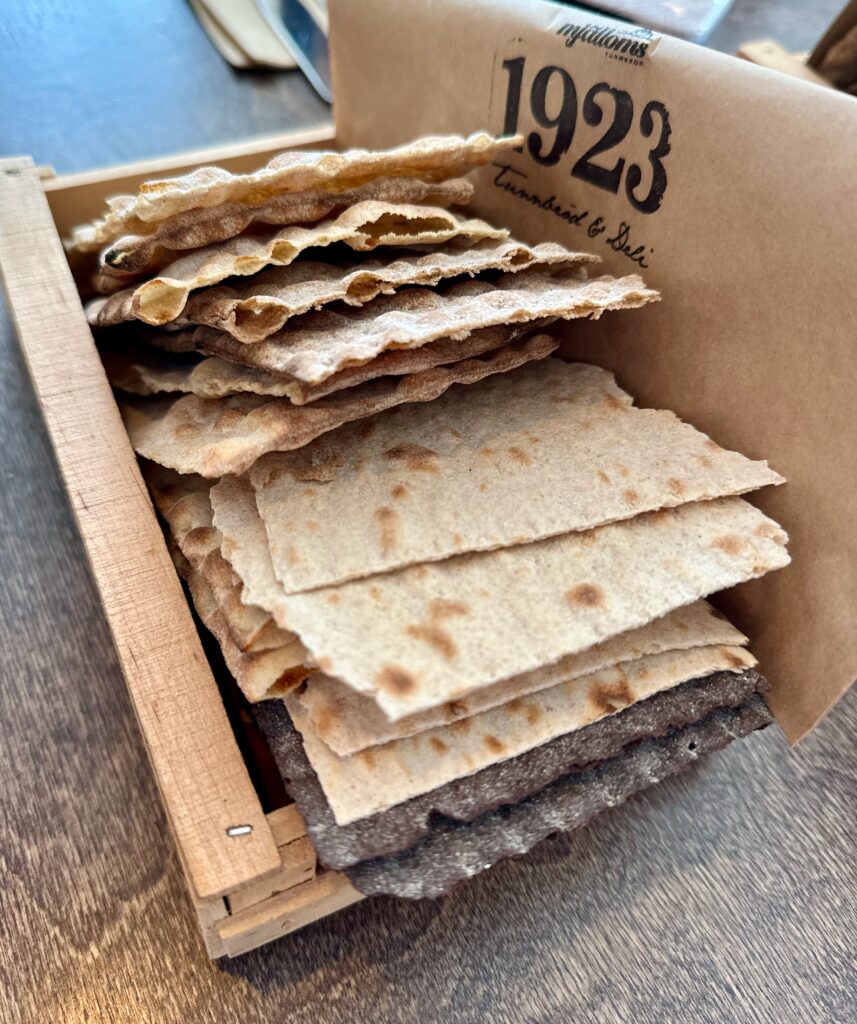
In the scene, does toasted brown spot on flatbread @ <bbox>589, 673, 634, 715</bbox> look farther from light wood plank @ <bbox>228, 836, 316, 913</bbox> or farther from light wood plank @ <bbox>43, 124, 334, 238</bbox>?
light wood plank @ <bbox>43, 124, 334, 238</bbox>

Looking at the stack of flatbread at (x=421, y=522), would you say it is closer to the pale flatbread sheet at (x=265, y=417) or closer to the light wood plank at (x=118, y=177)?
the pale flatbread sheet at (x=265, y=417)

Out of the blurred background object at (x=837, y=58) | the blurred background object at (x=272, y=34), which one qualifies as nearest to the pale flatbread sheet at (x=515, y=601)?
the blurred background object at (x=837, y=58)

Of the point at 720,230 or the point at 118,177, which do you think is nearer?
the point at 720,230

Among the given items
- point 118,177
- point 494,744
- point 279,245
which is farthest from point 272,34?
point 494,744

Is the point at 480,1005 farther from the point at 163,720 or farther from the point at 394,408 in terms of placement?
the point at 394,408

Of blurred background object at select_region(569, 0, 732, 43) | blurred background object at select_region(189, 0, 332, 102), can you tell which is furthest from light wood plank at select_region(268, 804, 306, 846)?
blurred background object at select_region(189, 0, 332, 102)

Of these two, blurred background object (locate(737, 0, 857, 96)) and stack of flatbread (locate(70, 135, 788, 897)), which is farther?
blurred background object (locate(737, 0, 857, 96))

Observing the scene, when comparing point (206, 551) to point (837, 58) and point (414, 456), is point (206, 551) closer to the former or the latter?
point (414, 456)
